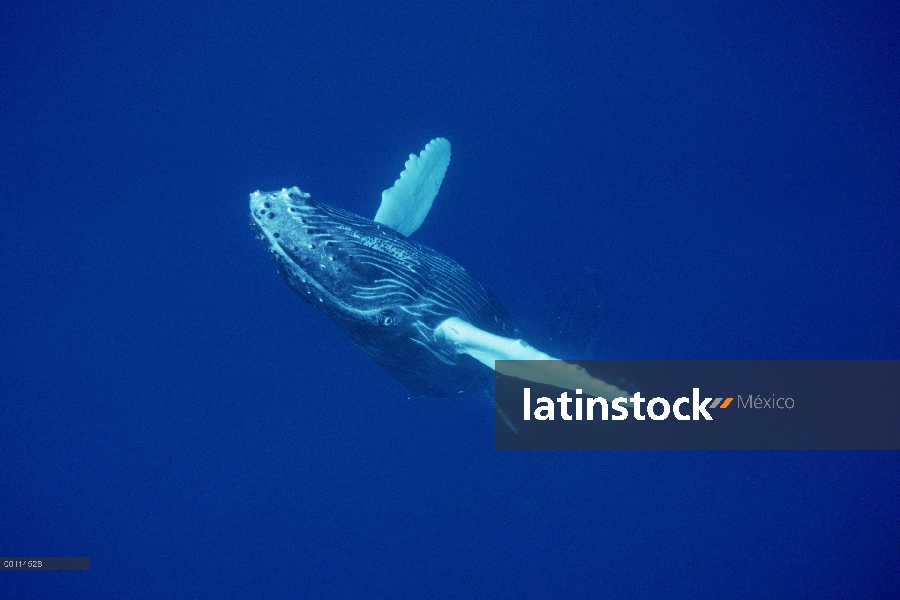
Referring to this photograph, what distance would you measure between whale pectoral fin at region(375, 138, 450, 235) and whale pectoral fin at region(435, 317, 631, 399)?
1911 mm

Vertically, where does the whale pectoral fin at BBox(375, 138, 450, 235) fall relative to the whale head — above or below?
above

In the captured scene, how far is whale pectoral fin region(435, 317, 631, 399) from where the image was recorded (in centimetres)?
360

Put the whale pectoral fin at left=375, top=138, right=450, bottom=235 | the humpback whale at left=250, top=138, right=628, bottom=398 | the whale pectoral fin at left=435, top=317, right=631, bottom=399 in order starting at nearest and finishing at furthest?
Result: the whale pectoral fin at left=435, top=317, right=631, bottom=399
the humpback whale at left=250, top=138, right=628, bottom=398
the whale pectoral fin at left=375, top=138, right=450, bottom=235

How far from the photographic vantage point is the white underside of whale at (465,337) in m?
3.62

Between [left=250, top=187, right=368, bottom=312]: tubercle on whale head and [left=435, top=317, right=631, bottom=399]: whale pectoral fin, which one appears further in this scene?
[left=250, top=187, right=368, bottom=312]: tubercle on whale head

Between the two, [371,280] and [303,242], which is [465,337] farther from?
[303,242]

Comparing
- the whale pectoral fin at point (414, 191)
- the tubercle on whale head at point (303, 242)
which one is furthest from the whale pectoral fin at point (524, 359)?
the whale pectoral fin at point (414, 191)

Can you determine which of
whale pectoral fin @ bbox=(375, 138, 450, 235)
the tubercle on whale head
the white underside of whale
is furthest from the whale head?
whale pectoral fin @ bbox=(375, 138, 450, 235)

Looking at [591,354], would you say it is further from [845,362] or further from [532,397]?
[845,362]

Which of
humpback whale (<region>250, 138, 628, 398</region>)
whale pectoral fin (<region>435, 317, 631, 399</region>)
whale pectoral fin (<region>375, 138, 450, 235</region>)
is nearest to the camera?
whale pectoral fin (<region>435, 317, 631, 399</region>)

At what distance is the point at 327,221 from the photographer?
4.01 m

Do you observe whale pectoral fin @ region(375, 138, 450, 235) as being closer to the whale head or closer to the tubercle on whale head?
the whale head

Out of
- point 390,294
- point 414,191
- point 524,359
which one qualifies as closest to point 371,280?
point 390,294

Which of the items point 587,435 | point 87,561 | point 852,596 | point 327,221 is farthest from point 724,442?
point 87,561
